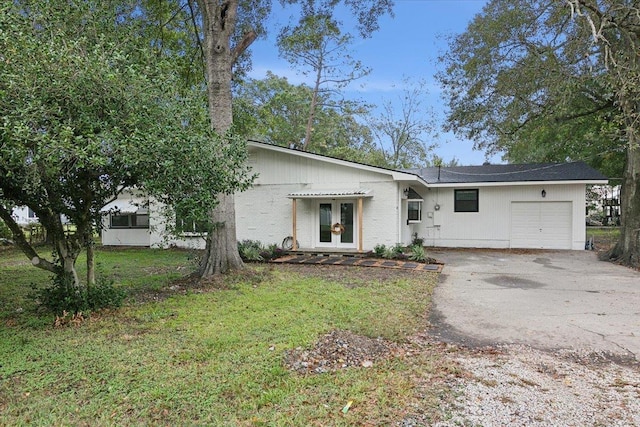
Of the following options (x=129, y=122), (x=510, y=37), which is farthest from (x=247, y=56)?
(x=129, y=122)

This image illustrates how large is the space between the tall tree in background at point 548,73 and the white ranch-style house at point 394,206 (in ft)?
7.19

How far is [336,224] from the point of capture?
13.9 m

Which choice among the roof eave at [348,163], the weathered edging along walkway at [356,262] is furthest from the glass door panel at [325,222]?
the roof eave at [348,163]

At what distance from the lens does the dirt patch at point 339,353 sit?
3.89 m

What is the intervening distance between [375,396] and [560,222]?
49.5ft

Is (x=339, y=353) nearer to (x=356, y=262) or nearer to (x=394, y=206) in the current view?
(x=356, y=262)

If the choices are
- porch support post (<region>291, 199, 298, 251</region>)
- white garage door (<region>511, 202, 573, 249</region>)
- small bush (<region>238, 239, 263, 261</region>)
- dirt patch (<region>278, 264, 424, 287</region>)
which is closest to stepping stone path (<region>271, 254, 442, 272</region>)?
dirt patch (<region>278, 264, 424, 287</region>)

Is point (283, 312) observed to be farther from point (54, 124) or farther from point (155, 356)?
point (54, 124)

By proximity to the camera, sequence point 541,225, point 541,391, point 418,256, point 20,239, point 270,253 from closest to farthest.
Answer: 1. point 541,391
2. point 20,239
3. point 418,256
4. point 270,253
5. point 541,225

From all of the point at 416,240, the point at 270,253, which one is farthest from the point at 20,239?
the point at 416,240

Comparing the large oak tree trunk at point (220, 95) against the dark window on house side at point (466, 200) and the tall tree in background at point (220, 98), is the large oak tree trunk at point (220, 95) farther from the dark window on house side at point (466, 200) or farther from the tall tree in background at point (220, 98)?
the dark window on house side at point (466, 200)

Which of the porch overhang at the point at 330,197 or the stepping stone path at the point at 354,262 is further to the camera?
the porch overhang at the point at 330,197

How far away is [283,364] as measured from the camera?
3881 millimetres

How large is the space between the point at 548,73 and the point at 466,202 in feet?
19.5
